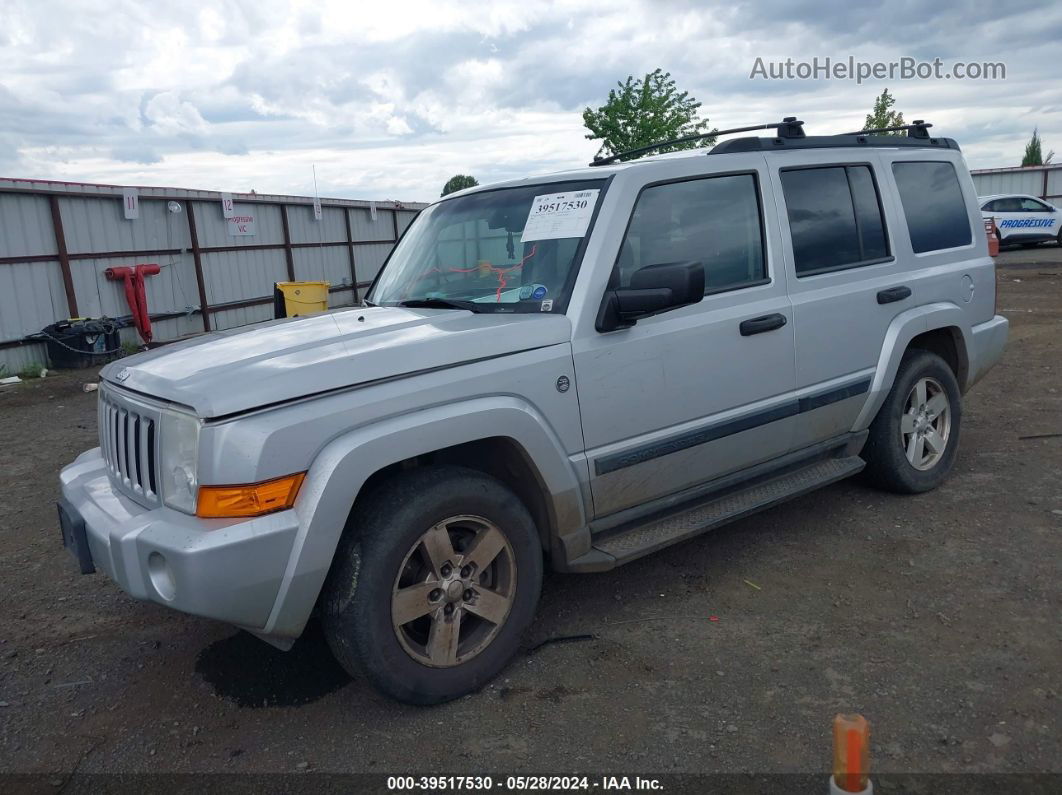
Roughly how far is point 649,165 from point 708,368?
0.91 m

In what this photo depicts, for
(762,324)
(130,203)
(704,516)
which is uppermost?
(130,203)

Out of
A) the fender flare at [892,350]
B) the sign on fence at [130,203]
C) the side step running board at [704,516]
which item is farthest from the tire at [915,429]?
the sign on fence at [130,203]

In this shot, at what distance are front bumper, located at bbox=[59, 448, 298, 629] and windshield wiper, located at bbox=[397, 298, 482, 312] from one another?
4.28ft

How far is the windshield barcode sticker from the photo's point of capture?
352cm

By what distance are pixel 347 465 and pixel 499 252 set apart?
1.43m

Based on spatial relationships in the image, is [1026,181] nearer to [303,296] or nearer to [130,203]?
[303,296]

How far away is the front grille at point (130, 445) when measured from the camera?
2.90m

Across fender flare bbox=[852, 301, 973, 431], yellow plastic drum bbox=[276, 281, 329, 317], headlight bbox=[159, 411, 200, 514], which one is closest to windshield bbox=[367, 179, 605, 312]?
headlight bbox=[159, 411, 200, 514]

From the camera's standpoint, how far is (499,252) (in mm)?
3750

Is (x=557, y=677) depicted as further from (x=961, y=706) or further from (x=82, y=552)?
(x=82, y=552)

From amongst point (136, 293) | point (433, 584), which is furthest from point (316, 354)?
point (136, 293)

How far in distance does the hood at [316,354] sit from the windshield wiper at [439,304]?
0.05 metres

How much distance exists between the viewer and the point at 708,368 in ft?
12.1

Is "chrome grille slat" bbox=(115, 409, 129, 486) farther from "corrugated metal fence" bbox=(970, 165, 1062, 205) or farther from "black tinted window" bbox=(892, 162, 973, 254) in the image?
"corrugated metal fence" bbox=(970, 165, 1062, 205)
